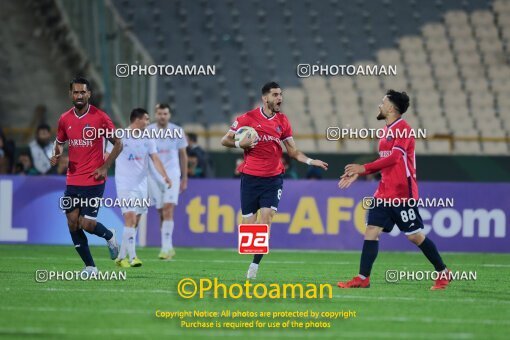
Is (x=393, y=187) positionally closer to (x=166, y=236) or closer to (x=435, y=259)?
(x=435, y=259)

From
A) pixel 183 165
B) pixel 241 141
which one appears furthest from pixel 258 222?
pixel 183 165

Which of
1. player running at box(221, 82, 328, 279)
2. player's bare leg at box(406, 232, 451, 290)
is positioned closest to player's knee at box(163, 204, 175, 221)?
player running at box(221, 82, 328, 279)

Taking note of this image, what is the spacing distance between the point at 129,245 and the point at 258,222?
7.97ft

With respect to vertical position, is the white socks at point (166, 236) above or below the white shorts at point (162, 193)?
below

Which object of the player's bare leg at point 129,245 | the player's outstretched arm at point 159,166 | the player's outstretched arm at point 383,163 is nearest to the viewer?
the player's outstretched arm at point 383,163

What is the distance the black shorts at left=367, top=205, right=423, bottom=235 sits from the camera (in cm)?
1280

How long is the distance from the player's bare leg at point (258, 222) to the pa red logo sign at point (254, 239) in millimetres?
109

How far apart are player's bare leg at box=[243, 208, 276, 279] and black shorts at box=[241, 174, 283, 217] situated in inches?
2.5

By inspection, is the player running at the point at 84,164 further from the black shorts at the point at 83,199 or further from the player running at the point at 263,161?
the player running at the point at 263,161

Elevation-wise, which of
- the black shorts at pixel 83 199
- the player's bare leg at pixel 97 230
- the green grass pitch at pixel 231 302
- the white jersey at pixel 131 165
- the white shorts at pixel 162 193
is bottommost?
the green grass pitch at pixel 231 302

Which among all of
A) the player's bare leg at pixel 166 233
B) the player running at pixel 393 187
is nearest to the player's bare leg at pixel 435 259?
the player running at pixel 393 187

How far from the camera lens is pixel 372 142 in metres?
27.8

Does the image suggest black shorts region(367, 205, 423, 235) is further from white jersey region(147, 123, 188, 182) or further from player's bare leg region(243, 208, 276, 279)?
white jersey region(147, 123, 188, 182)

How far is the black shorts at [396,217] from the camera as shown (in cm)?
1280
